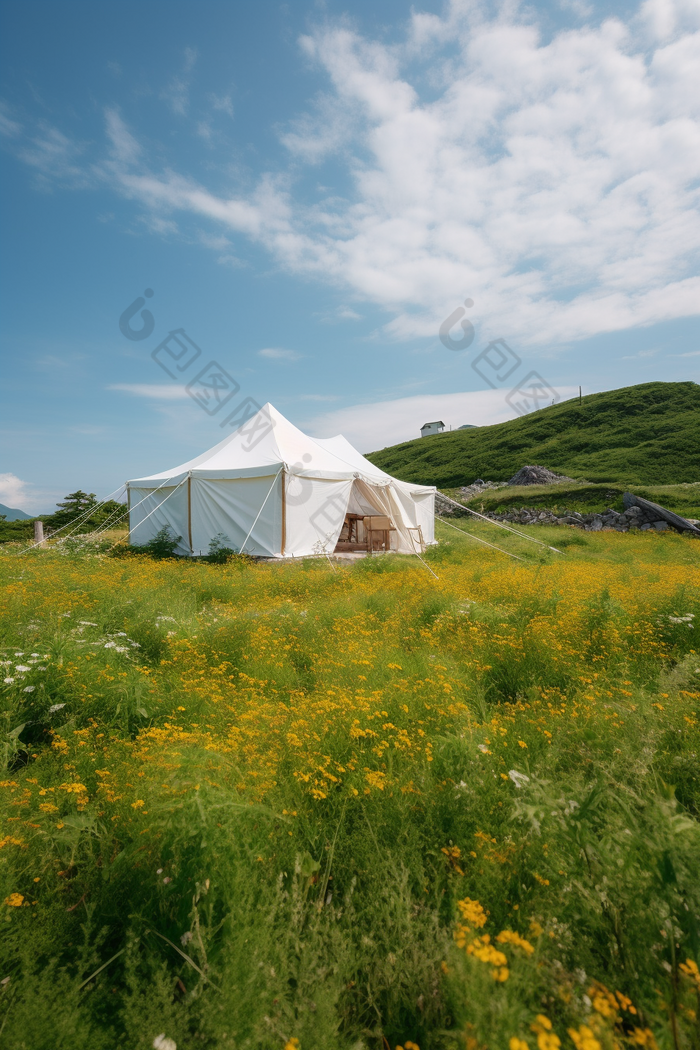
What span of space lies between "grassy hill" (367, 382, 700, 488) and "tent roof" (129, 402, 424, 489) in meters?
29.9

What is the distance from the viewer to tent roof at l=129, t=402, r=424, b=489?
1297cm

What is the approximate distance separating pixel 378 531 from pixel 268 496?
4.47 metres

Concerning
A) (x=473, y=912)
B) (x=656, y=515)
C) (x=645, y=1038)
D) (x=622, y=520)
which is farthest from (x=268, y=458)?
(x=656, y=515)

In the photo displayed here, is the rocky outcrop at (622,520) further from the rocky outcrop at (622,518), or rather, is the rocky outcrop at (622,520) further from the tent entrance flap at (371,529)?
the tent entrance flap at (371,529)

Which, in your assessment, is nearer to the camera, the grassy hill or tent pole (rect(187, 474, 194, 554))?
tent pole (rect(187, 474, 194, 554))

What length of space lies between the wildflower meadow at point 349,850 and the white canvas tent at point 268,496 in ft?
26.2

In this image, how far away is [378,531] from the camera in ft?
51.0

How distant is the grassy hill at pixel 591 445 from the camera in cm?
4034

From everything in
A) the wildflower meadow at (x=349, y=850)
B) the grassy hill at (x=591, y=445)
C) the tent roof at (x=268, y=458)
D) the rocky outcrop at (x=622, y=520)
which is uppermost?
the grassy hill at (x=591, y=445)

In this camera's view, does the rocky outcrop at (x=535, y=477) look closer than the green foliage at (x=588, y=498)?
No

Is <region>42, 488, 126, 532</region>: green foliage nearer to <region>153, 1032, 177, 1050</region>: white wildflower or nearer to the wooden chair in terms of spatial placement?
the wooden chair

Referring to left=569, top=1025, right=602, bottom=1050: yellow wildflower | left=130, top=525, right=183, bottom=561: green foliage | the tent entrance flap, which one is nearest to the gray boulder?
the tent entrance flap

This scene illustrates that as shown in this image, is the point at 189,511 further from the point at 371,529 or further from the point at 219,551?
the point at 371,529

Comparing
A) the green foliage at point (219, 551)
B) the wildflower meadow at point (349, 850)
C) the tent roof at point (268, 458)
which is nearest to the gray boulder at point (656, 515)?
the tent roof at point (268, 458)
